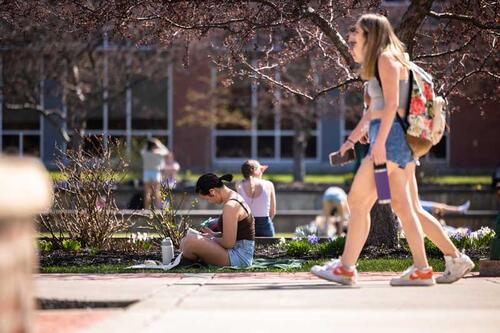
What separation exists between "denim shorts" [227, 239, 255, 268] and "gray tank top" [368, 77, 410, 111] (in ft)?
9.52

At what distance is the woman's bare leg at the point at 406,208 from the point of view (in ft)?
28.3

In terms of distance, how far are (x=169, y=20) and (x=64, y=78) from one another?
17.8 metres

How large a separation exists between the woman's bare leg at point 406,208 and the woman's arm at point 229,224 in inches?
106

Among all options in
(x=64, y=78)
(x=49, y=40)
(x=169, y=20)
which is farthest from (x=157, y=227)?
(x=64, y=78)

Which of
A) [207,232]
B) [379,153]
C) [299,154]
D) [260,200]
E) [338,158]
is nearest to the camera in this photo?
[379,153]

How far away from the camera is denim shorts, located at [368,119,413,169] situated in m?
8.63

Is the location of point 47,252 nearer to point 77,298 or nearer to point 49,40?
point 77,298

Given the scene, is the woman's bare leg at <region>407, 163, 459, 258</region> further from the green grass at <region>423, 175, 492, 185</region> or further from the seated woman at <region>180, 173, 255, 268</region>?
the green grass at <region>423, 175, 492, 185</region>

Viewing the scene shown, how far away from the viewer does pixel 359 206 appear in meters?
8.73

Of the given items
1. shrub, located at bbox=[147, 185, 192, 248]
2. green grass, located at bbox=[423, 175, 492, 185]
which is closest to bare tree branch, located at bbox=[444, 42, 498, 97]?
shrub, located at bbox=[147, 185, 192, 248]

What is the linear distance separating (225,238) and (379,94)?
116 inches

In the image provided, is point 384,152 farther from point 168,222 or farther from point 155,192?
point 155,192

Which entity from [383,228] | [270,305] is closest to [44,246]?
[383,228]

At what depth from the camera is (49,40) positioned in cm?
2639
